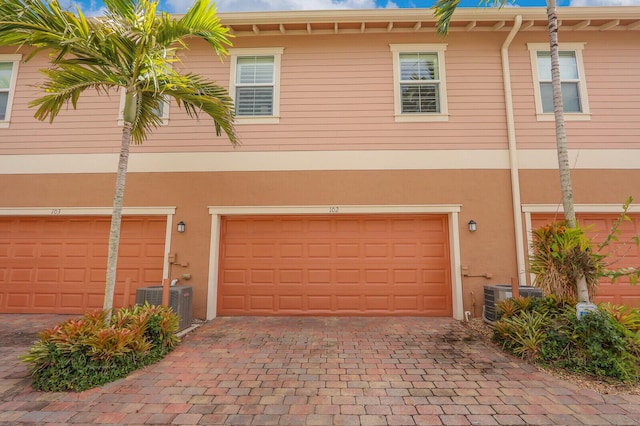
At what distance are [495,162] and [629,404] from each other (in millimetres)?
4532

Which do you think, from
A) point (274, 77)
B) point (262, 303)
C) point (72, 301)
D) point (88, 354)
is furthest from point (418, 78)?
point (72, 301)

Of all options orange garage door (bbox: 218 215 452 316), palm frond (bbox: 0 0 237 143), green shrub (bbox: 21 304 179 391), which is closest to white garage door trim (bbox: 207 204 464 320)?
orange garage door (bbox: 218 215 452 316)

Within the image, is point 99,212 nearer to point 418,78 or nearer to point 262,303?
point 262,303

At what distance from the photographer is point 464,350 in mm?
4535

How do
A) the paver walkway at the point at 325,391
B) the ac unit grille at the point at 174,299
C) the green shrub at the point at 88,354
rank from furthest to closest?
1. the ac unit grille at the point at 174,299
2. the green shrub at the point at 88,354
3. the paver walkway at the point at 325,391

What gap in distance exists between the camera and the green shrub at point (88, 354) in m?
3.42

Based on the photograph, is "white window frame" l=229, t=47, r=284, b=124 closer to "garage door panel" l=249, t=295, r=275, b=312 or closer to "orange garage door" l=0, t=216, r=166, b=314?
"orange garage door" l=0, t=216, r=166, b=314

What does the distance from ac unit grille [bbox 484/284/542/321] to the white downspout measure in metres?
0.84

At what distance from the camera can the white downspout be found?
6141 millimetres

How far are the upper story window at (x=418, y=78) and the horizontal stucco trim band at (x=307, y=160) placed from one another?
1086 mm

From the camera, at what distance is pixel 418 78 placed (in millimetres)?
6801

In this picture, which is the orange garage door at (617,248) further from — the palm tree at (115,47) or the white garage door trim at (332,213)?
the palm tree at (115,47)

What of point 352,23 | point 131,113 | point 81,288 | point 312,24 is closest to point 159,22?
point 131,113

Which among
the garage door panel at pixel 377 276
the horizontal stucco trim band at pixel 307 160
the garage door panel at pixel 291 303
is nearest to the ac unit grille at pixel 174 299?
the garage door panel at pixel 291 303
